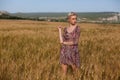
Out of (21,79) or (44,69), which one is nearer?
(21,79)

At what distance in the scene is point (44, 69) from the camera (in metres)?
4.65

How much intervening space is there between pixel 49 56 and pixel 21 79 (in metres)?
1.84

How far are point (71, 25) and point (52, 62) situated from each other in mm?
745

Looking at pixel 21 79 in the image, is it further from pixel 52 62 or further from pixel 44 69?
pixel 52 62

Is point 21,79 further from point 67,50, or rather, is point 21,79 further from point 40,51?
point 40,51

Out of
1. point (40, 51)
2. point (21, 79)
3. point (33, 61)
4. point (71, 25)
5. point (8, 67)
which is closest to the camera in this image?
point (21, 79)

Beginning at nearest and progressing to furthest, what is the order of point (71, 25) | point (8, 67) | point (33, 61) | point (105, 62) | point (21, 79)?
1. point (21, 79)
2. point (8, 67)
3. point (71, 25)
4. point (33, 61)
5. point (105, 62)

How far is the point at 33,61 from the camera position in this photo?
5.24 metres

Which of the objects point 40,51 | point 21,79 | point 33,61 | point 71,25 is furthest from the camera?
point 40,51

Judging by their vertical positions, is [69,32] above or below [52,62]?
above

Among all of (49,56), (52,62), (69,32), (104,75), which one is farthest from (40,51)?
(104,75)

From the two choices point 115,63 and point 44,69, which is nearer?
point 44,69

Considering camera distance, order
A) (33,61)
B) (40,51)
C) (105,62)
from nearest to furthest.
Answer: (33,61) < (105,62) < (40,51)

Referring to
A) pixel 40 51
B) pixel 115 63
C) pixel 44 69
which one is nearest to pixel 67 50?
pixel 44 69
